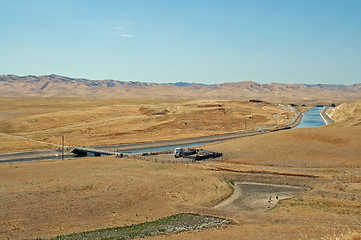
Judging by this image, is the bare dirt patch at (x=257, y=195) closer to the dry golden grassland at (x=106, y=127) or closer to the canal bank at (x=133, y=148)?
the canal bank at (x=133, y=148)

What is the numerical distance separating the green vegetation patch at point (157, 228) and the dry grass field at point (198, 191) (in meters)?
1.38

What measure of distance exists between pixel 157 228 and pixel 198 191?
13845 mm

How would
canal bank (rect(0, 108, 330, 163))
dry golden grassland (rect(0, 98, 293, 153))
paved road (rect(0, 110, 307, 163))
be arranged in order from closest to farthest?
paved road (rect(0, 110, 307, 163))
canal bank (rect(0, 108, 330, 163))
dry golden grassland (rect(0, 98, 293, 153))

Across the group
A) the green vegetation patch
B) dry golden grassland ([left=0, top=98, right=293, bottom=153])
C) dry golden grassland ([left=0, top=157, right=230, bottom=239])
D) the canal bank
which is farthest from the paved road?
the green vegetation patch

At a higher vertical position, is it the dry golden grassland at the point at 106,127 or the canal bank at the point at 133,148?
the dry golden grassland at the point at 106,127

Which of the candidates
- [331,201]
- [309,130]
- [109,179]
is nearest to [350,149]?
[309,130]

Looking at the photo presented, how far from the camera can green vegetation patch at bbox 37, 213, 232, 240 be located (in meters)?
27.9

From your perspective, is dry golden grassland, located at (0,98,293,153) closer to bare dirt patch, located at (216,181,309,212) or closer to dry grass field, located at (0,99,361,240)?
dry grass field, located at (0,99,361,240)

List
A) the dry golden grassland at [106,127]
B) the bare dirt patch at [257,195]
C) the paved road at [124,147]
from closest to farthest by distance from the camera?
the bare dirt patch at [257,195], the paved road at [124,147], the dry golden grassland at [106,127]

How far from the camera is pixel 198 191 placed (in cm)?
4275

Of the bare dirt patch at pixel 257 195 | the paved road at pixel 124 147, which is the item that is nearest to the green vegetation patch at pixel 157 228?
the bare dirt patch at pixel 257 195

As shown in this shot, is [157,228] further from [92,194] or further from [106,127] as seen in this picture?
[106,127]

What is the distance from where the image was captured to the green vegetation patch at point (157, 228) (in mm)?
27923

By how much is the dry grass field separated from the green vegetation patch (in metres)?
1.38
